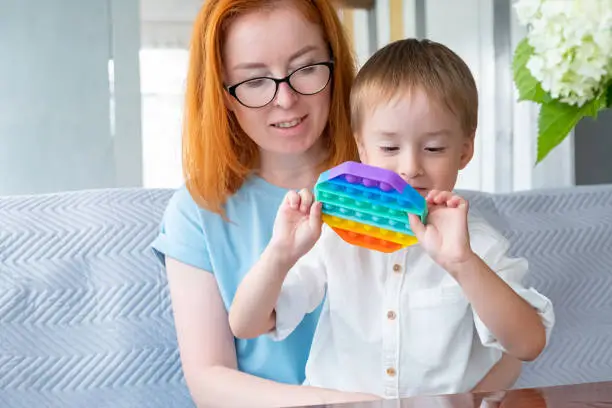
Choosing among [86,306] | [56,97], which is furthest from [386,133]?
[56,97]

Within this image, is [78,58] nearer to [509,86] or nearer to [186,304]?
[509,86]

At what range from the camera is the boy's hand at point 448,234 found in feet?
3.03

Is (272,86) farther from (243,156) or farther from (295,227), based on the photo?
(295,227)

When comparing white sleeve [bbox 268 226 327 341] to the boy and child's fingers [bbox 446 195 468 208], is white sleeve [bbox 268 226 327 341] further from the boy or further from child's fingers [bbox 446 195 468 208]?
child's fingers [bbox 446 195 468 208]

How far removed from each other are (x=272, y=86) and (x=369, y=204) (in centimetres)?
44

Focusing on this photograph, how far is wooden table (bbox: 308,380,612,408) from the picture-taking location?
663 millimetres

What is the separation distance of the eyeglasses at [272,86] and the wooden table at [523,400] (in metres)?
0.66

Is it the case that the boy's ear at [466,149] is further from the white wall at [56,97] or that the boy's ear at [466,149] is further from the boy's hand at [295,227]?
the white wall at [56,97]

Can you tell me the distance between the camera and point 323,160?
1.38 meters

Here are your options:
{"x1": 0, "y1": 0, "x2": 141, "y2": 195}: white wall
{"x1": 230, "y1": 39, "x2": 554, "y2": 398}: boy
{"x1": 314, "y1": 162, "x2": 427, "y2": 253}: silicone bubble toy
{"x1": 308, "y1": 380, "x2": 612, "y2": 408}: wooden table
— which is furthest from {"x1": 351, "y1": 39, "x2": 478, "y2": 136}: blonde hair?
{"x1": 0, "y1": 0, "x2": 141, "y2": 195}: white wall

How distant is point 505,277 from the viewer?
1085 millimetres

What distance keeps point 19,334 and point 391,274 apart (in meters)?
0.64

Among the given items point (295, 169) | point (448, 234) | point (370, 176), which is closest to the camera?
point (370, 176)

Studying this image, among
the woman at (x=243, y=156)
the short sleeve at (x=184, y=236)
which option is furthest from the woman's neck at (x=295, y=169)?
the short sleeve at (x=184, y=236)
